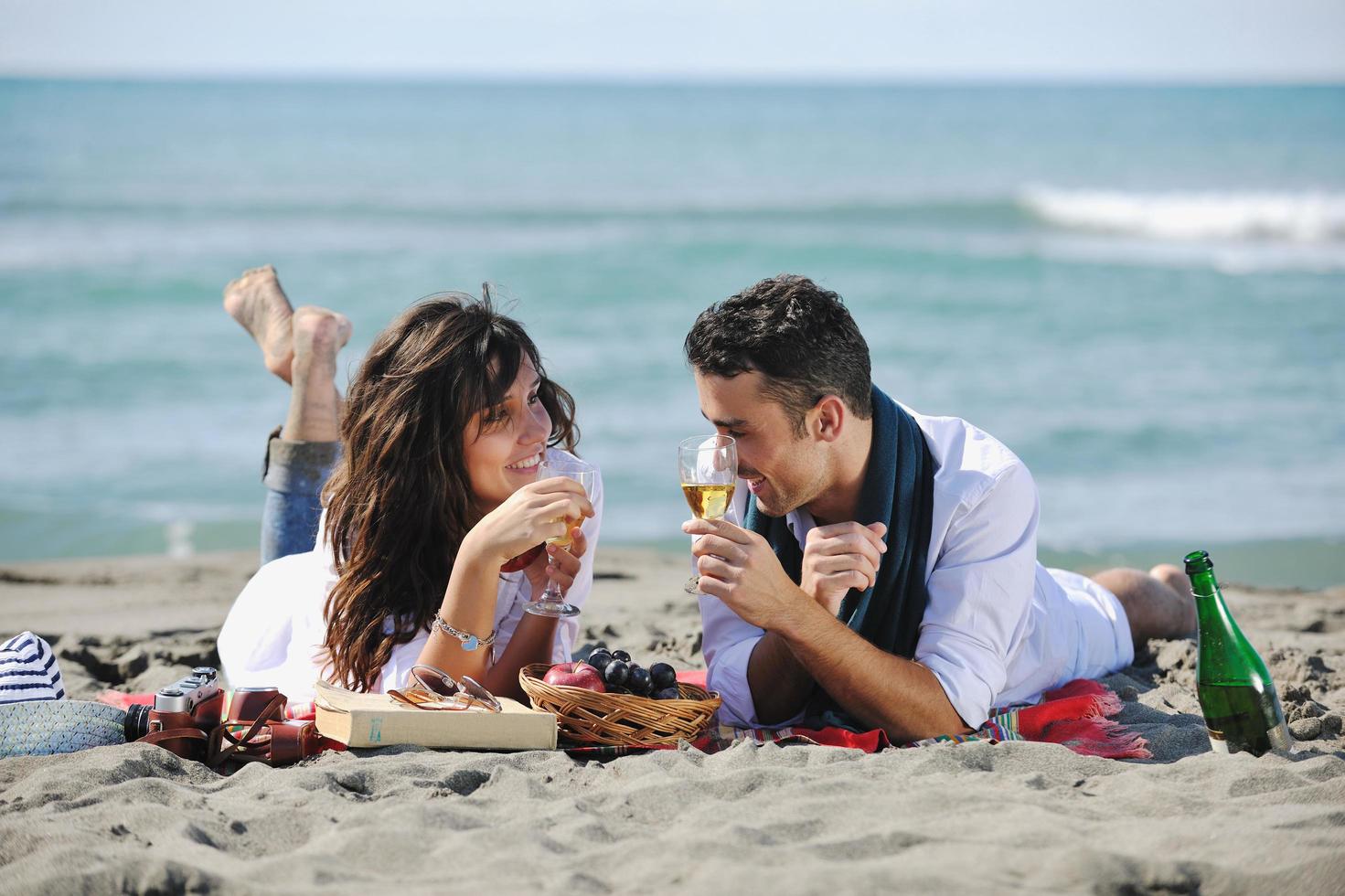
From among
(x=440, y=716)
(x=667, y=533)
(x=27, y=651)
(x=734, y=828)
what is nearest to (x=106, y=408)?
(x=667, y=533)

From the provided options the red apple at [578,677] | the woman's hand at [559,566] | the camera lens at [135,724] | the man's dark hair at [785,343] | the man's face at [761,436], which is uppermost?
the man's dark hair at [785,343]

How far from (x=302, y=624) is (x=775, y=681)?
5.48ft

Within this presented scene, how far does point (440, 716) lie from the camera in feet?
11.6

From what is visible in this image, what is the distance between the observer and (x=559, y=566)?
3.81 metres

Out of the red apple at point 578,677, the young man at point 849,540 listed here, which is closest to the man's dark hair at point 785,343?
the young man at point 849,540

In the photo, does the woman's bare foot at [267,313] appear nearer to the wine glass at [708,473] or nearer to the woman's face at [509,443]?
the woman's face at [509,443]

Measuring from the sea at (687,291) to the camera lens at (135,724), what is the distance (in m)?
4.67

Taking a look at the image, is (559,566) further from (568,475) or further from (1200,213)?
(1200,213)

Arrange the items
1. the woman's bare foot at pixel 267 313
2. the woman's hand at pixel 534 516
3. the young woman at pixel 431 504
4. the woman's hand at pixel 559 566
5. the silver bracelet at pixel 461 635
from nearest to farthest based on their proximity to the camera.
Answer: the woman's hand at pixel 534 516 → the silver bracelet at pixel 461 635 → the woman's hand at pixel 559 566 → the young woman at pixel 431 504 → the woman's bare foot at pixel 267 313

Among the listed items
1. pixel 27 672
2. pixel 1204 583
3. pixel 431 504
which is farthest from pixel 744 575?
pixel 27 672

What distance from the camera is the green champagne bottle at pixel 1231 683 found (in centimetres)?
348

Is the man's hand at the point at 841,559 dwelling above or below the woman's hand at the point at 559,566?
above

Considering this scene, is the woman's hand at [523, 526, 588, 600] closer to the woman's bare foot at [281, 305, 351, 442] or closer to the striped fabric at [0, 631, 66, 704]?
the striped fabric at [0, 631, 66, 704]

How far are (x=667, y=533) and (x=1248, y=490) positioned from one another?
4.09 meters
